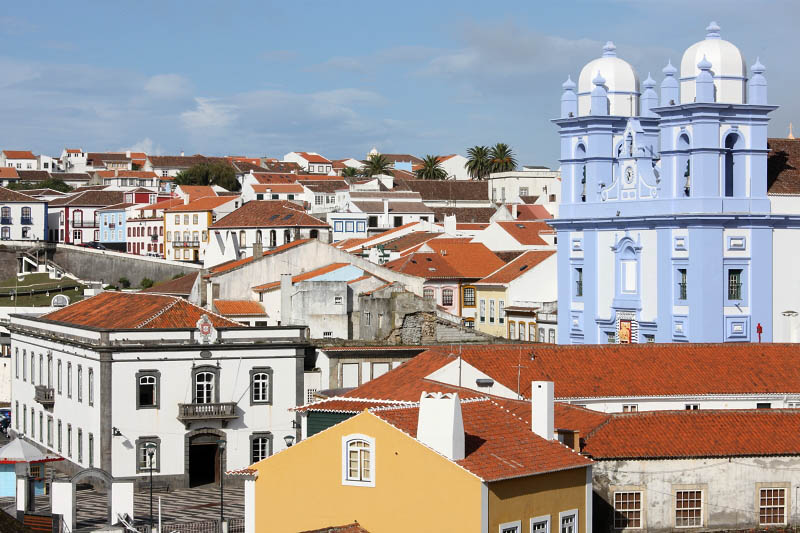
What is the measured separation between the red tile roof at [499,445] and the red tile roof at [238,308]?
3601 cm

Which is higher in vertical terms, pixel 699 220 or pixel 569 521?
pixel 699 220

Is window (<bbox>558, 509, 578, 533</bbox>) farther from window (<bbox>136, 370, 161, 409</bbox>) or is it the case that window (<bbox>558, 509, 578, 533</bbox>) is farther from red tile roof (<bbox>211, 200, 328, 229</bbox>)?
red tile roof (<bbox>211, 200, 328, 229</bbox>)

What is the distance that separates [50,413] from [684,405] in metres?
23.7

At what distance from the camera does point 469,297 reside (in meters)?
77.6

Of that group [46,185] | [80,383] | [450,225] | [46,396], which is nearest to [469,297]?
[450,225]

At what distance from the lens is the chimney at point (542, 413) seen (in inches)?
1186

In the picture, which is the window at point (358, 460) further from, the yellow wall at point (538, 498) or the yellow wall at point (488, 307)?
the yellow wall at point (488, 307)

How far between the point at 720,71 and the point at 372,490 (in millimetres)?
32672

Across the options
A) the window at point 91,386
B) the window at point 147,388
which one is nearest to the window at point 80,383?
the window at point 91,386

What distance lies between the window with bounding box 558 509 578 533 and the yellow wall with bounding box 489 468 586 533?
0.25 ft

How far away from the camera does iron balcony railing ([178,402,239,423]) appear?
49.6 meters

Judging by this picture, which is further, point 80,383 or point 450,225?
point 450,225

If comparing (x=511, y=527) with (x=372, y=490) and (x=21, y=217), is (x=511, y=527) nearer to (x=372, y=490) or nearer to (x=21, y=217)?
(x=372, y=490)

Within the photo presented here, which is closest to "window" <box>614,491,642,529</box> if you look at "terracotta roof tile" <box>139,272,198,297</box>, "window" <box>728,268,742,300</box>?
"window" <box>728,268,742,300</box>
